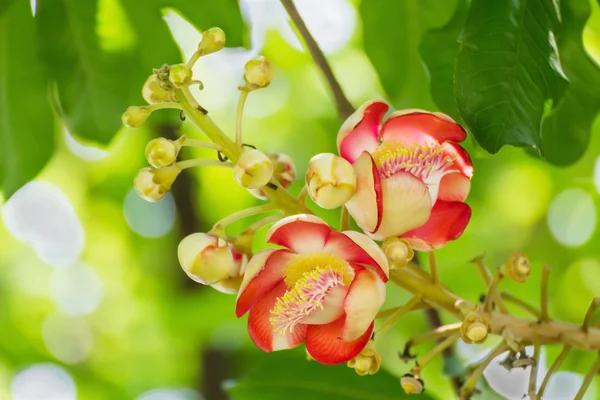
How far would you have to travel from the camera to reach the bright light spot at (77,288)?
279 centimetres

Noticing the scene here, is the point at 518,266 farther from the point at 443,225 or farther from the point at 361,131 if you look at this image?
the point at 361,131

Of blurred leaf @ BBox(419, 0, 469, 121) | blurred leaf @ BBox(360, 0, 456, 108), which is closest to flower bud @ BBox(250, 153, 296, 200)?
blurred leaf @ BBox(419, 0, 469, 121)

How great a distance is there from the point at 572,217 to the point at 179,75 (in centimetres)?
155

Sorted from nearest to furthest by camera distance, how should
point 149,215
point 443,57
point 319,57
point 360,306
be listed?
point 360,306 → point 443,57 → point 319,57 → point 149,215

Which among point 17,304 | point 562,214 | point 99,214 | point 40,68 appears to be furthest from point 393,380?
point 17,304

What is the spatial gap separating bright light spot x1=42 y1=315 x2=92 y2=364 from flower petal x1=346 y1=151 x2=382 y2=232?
225 cm

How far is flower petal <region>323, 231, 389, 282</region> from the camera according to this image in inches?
26.5

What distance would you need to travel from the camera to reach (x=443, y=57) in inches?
40.9

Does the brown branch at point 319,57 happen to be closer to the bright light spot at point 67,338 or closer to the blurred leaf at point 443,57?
the blurred leaf at point 443,57

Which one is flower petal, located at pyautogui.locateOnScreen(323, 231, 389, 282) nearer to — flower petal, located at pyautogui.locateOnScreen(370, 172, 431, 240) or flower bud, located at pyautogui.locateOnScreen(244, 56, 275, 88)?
flower petal, located at pyautogui.locateOnScreen(370, 172, 431, 240)

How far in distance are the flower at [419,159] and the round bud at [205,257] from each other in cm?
14

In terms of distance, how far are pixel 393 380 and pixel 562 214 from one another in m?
0.98

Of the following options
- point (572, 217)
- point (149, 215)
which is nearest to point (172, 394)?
point (149, 215)

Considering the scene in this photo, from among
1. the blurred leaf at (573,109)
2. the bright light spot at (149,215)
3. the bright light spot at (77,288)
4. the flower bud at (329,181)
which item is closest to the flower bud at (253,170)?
the flower bud at (329,181)
